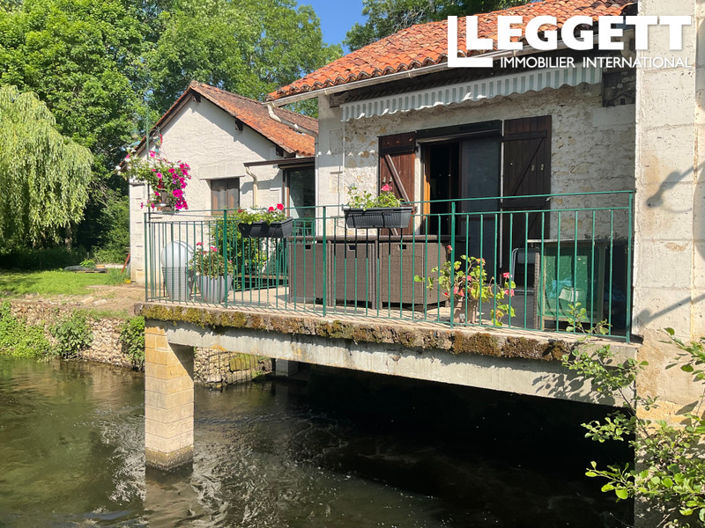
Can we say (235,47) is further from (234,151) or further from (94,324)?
(94,324)

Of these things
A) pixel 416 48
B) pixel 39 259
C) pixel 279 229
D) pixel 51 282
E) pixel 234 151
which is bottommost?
pixel 51 282

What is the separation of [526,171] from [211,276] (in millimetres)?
4232

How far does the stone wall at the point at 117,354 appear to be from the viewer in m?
11.1

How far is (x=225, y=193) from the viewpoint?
1424 cm

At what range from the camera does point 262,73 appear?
30.0 meters

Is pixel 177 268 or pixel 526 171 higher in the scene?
pixel 526 171

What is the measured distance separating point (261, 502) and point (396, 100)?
563cm

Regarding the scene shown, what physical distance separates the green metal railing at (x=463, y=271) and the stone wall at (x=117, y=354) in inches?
192

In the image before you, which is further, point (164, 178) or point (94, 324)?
point (94, 324)

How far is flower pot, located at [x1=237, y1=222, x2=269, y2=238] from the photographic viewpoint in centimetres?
568

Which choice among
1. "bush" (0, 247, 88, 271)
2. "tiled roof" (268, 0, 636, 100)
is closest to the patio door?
"tiled roof" (268, 0, 636, 100)

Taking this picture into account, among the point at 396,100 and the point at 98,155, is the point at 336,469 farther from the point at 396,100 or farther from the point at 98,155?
the point at 98,155

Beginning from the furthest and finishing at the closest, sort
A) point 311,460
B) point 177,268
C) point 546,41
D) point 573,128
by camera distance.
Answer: point 311,460, point 177,268, point 573,128, point 546,41

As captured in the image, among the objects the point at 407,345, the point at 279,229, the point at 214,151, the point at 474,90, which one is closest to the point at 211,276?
the point at 279,229
